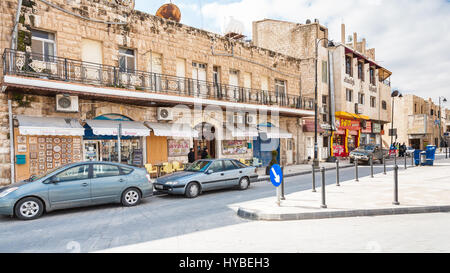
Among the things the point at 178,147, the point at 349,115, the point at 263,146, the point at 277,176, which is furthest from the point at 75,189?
the point at 349,115

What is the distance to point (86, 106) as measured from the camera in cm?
1401

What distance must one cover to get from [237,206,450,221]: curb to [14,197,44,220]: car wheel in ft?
16.3

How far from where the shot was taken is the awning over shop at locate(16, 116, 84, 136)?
38.2ft

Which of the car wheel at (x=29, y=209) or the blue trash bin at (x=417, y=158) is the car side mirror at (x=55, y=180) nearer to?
the car wheel at (x=29, y=209)

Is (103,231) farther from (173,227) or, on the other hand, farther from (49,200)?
(49,200)

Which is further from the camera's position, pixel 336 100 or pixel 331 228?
pixel 336 100

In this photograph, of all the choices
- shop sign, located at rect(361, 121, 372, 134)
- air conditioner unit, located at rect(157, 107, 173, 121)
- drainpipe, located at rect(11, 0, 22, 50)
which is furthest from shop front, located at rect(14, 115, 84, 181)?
shop sign, located at rect(361, 121, 372, 134)

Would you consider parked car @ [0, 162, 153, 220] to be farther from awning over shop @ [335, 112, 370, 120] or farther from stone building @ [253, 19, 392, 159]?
awning over shop @ [335, 112, 370, 120]

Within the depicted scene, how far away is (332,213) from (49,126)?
10.5 m

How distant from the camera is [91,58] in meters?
14.6

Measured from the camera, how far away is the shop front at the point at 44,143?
1195 centimetres

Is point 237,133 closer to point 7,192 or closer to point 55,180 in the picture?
point 55,180
